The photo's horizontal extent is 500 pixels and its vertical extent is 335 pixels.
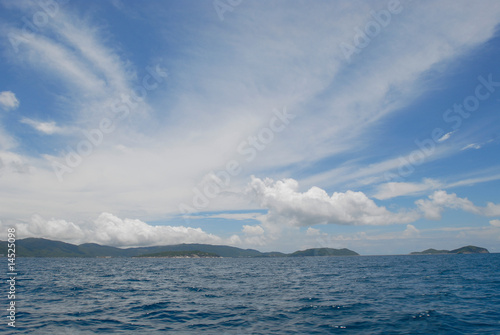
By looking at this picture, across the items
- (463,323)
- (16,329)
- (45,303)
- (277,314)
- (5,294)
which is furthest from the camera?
(5,294)

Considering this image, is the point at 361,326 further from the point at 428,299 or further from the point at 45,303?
the point at 45,303

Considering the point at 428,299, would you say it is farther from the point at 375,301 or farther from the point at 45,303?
the point at 45,303

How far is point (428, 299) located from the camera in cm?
3647

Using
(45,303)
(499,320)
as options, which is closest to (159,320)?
(45,303)

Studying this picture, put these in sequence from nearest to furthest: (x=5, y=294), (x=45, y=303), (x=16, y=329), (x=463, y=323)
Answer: (x=16, y=329) < (x=463, y=323) < (x=45, y=303) < (x=5, y=294)

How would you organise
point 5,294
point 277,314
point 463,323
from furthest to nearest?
1. point 5,294
2. point 277,314
3. point 463,323

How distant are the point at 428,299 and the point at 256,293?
24.0 metres

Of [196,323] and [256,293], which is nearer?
[196,323]

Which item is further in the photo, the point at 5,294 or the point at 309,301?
the point at 5,294

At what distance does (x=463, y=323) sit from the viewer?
2581cm

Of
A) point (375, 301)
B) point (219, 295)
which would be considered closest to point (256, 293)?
point (219, 295)

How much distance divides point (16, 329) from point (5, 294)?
24726 mm

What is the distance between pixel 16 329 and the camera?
23500mm

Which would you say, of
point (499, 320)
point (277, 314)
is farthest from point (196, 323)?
point (499, 320)
